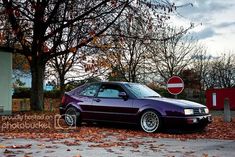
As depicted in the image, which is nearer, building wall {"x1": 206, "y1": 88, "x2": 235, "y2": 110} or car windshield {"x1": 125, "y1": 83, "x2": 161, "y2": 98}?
car windshield {"x1": 125, "y1": 83, "x2": 161, "y2": 98}

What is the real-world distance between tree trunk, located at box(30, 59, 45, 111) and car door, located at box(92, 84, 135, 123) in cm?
560

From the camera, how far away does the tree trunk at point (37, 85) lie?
1888 centimetres

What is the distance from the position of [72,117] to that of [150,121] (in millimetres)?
2968

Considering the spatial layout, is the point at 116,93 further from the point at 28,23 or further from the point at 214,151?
the point at 28,23

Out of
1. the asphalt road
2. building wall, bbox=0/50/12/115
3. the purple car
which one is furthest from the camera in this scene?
building wall, bbox=0/50/12/115

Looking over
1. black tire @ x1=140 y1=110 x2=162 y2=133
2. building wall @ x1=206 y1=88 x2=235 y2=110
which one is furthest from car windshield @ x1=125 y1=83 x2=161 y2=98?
building wall @ x1=206 y1=88 x2=235 y2=110

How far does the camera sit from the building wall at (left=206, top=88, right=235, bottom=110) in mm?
30859

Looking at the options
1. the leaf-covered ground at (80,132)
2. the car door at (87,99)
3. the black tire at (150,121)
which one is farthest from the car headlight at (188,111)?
the car door at (87,99)

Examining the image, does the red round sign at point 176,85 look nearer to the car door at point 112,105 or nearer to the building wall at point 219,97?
the car door at point 112,105

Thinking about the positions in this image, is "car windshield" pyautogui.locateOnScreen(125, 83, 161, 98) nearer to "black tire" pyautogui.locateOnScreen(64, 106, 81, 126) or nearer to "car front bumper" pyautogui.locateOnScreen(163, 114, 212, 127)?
"car front bumper" pyautogui.locateOnScreen(163, 114, 212, 127)

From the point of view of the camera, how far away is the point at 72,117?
46.7 ft

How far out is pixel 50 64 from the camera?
3509cm

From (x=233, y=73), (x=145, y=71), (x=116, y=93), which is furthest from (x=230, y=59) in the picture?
(x=116, y=93)

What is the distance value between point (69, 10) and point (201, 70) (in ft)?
122
